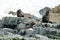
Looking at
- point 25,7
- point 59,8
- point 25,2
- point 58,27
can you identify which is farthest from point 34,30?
point 25,2

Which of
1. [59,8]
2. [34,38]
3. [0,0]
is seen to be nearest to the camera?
[34,38]

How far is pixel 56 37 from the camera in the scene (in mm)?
17312

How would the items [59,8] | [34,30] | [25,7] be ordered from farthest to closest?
[25,7]
[59,8]
[34,30]

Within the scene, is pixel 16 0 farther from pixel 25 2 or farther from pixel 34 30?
pixel 34 30

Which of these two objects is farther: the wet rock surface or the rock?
the rock

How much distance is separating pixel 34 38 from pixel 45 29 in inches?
120

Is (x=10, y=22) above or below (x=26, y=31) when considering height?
above

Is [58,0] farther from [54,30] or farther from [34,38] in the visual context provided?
[34,38]

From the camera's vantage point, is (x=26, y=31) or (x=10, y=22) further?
(x=10, y=22)

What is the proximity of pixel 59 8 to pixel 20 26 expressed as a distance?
12014 millimetres

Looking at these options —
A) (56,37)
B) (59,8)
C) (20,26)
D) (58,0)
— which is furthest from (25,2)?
(56,37)

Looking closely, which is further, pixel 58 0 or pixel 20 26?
pixel 58 0

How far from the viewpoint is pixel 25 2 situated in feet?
128

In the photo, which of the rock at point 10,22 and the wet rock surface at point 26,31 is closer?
the wet rock surface at point 26,31
